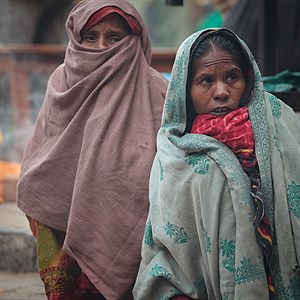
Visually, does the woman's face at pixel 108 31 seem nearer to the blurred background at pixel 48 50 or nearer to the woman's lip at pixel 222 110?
the woman's lip at pixel 222 110

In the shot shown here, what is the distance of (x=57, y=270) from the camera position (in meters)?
4.74

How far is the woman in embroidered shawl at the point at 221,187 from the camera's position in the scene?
377 cm

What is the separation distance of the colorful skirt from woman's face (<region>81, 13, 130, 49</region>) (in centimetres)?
98

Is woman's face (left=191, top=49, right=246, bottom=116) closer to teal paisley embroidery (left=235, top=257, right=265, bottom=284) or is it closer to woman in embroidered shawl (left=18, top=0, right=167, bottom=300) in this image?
woman in embroidered shawl (left=18, top=0, right=167, bottom=300)

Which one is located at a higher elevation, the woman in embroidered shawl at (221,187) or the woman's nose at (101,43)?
the woman's nose at (101,43)

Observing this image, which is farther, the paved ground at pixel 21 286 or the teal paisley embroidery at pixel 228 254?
the paved ground at pixel 21 286

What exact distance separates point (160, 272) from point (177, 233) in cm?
19

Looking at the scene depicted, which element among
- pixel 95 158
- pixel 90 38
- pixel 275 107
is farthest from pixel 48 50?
pixel 275 107

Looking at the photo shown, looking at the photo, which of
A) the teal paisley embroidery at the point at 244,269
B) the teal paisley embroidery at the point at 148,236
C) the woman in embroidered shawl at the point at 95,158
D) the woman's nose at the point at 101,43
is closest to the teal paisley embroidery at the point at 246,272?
the teal paisley embroidery at the point at 244,269

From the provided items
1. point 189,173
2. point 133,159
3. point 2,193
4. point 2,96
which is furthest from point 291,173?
point 2,96

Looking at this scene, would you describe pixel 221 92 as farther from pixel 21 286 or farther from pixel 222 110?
pixel 21 286

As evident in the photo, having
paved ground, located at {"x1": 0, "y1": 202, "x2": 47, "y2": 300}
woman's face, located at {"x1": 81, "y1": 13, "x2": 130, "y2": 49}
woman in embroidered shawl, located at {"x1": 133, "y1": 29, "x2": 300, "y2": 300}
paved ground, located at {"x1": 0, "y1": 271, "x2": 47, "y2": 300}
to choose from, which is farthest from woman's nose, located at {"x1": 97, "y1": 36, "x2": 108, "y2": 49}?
paved ground, located at {"x1": 0, "y1": 202, "x2": 47, "y2": 300}

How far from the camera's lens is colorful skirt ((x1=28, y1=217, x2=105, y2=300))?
472 cm

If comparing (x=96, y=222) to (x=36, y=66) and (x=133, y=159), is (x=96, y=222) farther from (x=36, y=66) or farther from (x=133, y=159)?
(x=36, y=66)
